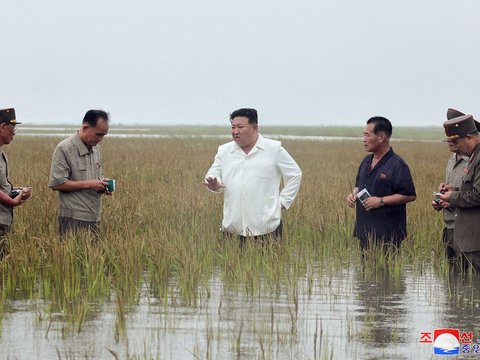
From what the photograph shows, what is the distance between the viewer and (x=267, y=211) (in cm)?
747

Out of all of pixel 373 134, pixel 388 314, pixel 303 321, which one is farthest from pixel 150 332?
pixel 373 134

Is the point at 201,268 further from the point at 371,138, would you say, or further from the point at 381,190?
the point at 371,138

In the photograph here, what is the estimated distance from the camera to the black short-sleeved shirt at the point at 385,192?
7.52m

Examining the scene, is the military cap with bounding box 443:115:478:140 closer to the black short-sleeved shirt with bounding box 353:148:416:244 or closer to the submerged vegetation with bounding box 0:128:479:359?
the black short-sleeved shirt with bounding box 353:148:416:244

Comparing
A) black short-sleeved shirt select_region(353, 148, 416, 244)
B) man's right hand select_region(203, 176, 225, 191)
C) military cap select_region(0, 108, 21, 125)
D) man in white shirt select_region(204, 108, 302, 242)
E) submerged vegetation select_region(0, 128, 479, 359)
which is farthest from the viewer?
black short-sleeved shirt select_region(353, 148, 416, 244)

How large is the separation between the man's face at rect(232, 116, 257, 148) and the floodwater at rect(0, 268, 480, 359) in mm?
1138

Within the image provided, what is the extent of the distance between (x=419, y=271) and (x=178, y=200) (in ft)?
15.2

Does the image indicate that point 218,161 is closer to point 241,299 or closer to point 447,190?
point 241,299


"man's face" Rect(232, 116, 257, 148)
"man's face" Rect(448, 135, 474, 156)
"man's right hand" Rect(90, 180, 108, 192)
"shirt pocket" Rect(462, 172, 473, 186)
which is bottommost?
"man's right hand" Rect(90, 180, 108, 192)

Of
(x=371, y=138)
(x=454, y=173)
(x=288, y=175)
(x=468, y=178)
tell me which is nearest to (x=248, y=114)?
(x=288, y=175)

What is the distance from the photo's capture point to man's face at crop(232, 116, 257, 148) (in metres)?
7.36

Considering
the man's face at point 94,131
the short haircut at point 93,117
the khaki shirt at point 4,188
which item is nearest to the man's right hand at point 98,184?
the man's face at point 94,131

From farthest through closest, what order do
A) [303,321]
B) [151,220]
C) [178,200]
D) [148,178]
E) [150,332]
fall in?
[148,178] → [178,200] → [151,220] → [303,321] → [150,332]

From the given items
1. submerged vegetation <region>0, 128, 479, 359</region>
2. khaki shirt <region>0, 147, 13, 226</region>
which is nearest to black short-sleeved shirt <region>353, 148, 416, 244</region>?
submerged vegetation <region>0, 128, 479, 359</region>
